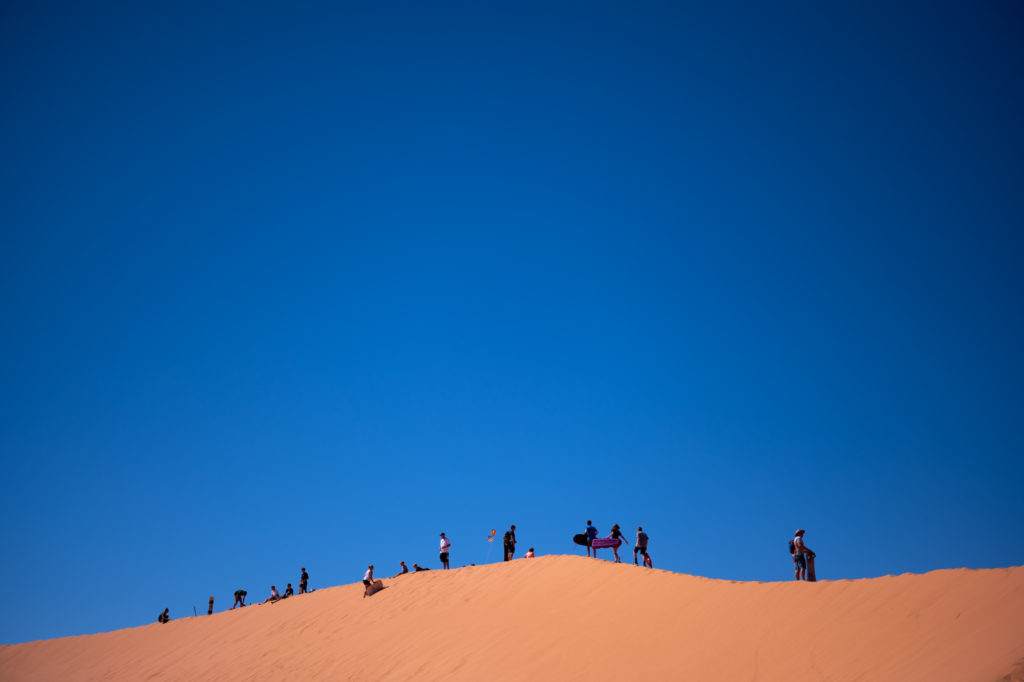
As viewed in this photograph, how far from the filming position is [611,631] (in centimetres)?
1622

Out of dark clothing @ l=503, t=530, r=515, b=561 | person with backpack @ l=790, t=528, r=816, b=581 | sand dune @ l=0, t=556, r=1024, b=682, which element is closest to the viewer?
sand dune @ l=0, t=556, r=1024, b=682

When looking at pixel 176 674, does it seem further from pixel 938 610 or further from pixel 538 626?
pixel 938 610

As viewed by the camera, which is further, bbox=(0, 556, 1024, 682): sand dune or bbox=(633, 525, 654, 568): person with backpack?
bbox=(633, 525, 654, 568): person with backpack

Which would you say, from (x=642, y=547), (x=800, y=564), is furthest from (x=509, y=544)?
(x=800, y=564)

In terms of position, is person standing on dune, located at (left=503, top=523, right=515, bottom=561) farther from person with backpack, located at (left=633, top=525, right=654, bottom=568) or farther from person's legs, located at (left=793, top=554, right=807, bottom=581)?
person's legs, located at (left=793, top=554, right=807, bottom=581)

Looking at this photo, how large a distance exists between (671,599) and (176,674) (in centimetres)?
1712

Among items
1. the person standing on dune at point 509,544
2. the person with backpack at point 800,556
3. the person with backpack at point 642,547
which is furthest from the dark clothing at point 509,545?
the person with backpack at point 800,556

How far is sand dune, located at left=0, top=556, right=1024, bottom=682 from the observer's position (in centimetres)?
1167

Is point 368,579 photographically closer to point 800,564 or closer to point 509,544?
point 509,544

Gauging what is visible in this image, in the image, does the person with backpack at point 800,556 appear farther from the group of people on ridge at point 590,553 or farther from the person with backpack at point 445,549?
the person with backpack at point 445,549

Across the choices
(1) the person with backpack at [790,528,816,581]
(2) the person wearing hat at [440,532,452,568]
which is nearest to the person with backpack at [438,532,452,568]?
(2) the person wearing hat at [440,532,452,568]

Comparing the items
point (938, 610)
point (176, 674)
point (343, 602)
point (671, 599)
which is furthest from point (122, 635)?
point (938, 610)

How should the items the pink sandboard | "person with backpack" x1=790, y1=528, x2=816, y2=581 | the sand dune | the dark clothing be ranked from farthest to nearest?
the dark clothing, the pink sandboard, "person with backpack" x1=790, y1=528, x2=816, y2=581, the sand dune

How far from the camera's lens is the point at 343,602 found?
1010 inches
